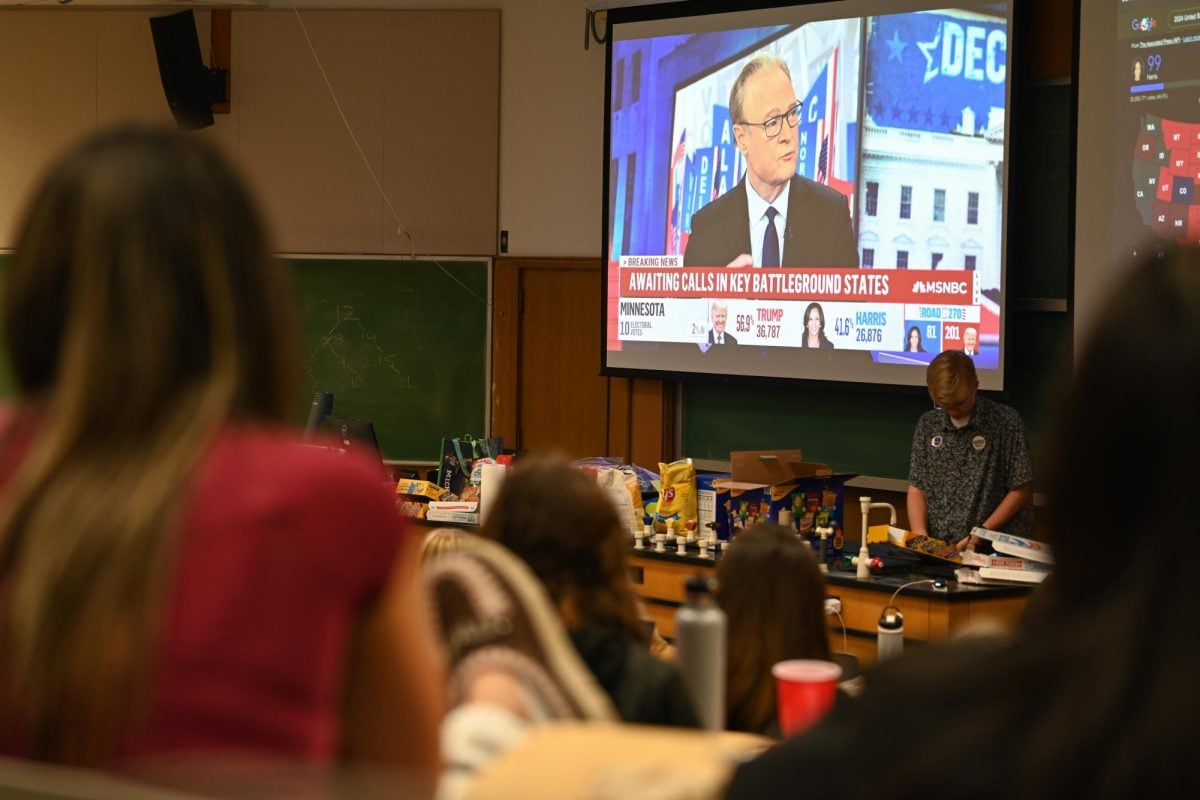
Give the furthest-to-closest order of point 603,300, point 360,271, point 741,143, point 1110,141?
point 360,271 → point 603,300 → point 741,143 → point 1110,141

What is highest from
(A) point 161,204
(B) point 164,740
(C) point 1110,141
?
(C) point 1110,141

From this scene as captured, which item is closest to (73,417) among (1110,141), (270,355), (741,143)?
(270,355)

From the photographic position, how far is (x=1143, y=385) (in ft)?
2.42

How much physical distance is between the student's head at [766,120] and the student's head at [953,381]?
187cm

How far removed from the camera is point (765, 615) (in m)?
2.68

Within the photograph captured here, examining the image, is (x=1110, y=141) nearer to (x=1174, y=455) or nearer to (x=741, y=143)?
(x=741, y=143)

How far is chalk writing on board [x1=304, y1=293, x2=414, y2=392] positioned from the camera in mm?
8188

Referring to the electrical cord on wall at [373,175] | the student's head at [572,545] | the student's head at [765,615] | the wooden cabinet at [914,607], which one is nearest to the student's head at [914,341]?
the wooden cabinet at [914,607]

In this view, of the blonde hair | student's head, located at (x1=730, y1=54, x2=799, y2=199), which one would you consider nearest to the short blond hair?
student's head, located at (x1=730, y1=54, x2=799, y2=199)

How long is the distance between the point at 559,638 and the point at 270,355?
0.32m

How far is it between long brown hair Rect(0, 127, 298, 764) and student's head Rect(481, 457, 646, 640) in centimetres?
87

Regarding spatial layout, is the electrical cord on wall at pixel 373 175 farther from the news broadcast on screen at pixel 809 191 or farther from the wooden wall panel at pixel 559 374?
the news broadcast on screen at pixel 809 191

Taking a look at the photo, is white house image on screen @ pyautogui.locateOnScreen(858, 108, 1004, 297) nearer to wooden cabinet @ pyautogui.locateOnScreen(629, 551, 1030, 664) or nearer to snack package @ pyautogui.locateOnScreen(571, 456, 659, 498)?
snack package @ pyautogui.locateOnScreen(571, 456, 659, 498)

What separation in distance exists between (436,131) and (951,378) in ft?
12.9
